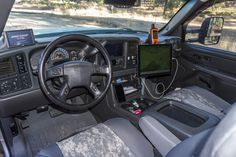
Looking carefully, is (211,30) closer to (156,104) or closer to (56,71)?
(156,104)

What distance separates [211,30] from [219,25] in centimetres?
10

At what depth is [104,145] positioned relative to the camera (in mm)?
1773

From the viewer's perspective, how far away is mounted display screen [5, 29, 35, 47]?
1.85 metres

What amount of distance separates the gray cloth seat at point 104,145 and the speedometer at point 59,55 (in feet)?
2.03

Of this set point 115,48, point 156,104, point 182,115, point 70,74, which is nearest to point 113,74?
point 115,48

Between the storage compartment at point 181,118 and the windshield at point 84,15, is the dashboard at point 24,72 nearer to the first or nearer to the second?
the windshield at point 84,15

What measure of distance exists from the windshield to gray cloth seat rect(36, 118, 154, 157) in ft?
3.13

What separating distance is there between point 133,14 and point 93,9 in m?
0.48

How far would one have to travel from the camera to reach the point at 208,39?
9.68ft

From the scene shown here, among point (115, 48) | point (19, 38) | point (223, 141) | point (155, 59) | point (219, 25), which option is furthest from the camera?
point (219, 25)

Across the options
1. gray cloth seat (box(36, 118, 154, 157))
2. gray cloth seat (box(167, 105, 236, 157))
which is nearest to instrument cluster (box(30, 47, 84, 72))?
gray cloth seat (box(36, 118, 154, 157))

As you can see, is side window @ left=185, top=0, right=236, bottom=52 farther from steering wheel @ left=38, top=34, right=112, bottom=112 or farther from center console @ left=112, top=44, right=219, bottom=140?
steering wheel @ left=38, top=34, right=112, bottom=112

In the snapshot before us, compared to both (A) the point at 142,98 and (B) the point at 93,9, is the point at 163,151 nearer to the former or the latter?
(A) the point at 142,98

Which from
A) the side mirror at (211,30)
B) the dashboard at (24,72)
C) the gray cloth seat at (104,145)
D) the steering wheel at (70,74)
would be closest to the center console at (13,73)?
the dashboard at (24,72)
